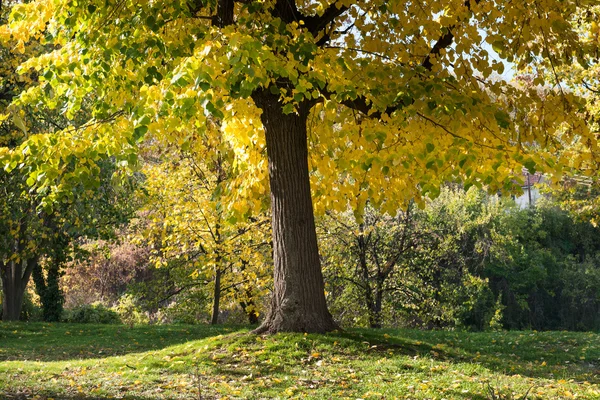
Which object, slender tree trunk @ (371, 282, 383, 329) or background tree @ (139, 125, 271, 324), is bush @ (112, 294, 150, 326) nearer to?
background tree @ (139, 125, 271, 324)

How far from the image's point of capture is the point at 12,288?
57.1ft

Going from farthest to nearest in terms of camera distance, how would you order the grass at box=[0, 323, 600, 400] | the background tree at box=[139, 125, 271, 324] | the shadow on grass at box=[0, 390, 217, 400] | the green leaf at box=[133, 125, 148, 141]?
the background tree at box=[139, 125, 271, 324] → the grass at box=[0, 323, 600, 400] → the shadow on grass at box=[0, 390, 217, 400] → the green leaf at box=[133, 125, 148, 141]

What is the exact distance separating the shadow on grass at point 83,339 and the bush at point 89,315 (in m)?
3.35

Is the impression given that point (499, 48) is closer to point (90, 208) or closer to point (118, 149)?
point (118, 149)

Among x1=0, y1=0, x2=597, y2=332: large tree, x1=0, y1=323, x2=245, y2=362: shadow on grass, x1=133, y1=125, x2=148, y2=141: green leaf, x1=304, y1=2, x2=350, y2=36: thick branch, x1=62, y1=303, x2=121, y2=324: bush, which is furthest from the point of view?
x1=62, y1=303, x2=121, y2=324: bush

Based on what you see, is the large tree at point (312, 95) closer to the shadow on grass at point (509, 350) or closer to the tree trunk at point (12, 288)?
the shadow on grass at point (509, 350)

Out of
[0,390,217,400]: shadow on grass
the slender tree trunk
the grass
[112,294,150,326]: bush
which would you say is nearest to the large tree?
the grass

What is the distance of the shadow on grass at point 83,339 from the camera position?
1057cm

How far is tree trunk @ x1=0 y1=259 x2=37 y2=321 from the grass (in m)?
7.42

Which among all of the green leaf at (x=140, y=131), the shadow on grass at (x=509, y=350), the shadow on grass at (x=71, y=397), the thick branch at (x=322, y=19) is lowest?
the shadow on grass at (x=509, y=350)

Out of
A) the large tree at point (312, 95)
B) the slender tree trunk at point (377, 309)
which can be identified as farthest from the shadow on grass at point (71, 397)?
the slender tree trunk at point (377, 309)

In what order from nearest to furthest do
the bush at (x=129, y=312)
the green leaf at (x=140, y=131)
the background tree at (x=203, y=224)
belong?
the green leaf at (x=140, y=131) < the background tree at (x=203, y=224) < the bush at (x=129, y=312)

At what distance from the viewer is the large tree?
20.8 ft

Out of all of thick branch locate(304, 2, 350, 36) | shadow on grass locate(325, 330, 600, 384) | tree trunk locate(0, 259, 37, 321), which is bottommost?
shadow on grass locate(325, 330, 600, 384)
